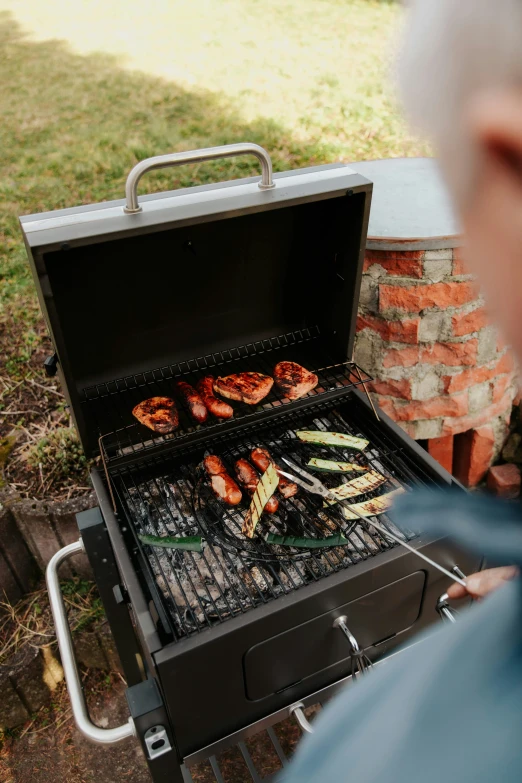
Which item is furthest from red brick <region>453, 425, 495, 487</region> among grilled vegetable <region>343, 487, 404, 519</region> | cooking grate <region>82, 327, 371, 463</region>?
grilled vegetable <region>343, 487, 404, 519</region>

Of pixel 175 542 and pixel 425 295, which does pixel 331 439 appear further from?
pixel 425 295

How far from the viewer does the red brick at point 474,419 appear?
105 inches

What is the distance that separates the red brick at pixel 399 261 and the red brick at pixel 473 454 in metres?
0.94

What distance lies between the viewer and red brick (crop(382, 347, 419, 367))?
7.88 ft

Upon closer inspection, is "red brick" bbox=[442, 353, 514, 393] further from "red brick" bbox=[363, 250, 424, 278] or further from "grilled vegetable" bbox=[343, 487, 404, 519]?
"grilled vegetable" bbox=[343, 487, 404, 519]

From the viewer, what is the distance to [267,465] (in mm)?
1854

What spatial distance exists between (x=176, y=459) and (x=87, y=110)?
6051mm

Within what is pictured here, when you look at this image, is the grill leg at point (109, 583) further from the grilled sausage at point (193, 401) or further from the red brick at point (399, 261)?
the red brick at point (399, 261)

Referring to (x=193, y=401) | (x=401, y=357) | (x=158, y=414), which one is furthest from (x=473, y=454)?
(x=158, y=414)

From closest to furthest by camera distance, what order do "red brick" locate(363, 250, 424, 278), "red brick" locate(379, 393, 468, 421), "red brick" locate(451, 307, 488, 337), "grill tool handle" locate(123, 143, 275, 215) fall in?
"grill tool handle" locate(123, 143, 275, 215) → "red brick" locate(363, 250, 424, 278) → "red brick" locate(451, 307, 488, 337) → "red brick" locate(379, 393, 468, 421)

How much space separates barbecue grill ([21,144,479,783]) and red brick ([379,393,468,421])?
58 centimetres

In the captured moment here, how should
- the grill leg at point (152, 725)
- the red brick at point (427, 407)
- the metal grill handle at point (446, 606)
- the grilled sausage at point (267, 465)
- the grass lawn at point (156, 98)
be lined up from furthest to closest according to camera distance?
1. the grass lawn at point (156, 98)
2. the red brick at point (427, 407)
3. the grilled sausage at point (267, 465)
4. the metal grill handle at point (446, 606)
5. the grill leg at point (152, 725)

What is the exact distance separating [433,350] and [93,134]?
5016 mm

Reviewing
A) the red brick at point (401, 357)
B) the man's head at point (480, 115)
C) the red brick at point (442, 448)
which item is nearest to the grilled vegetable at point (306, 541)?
the red brick at point (401, 357)
